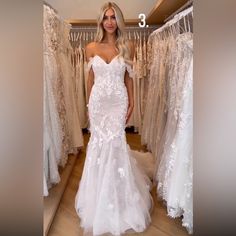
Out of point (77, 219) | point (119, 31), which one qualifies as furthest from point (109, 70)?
point (77, 219)

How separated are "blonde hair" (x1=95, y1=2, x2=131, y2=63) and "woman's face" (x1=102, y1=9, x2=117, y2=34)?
12 millimetres

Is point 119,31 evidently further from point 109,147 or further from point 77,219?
point 77,219

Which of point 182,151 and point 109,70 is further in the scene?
point 109,70

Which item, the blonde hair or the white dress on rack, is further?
the blonde hair

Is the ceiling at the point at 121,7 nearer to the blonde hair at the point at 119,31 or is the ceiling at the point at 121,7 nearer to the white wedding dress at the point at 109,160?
the blonde hair at the point at 119,31

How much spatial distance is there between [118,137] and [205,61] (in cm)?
90

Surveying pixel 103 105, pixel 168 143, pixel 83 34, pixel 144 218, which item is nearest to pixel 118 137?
pixel 103 105

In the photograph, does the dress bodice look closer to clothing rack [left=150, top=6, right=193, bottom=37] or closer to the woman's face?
the woman's face

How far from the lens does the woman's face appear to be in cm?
117

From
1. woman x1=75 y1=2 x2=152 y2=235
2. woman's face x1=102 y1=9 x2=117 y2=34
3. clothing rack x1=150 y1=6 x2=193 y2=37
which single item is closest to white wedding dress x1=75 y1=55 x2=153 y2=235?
woman x1=75 y1=2 x2=152 y2=235

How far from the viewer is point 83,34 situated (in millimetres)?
1713

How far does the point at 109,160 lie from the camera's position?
4.25 feet

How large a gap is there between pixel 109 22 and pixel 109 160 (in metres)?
0.61

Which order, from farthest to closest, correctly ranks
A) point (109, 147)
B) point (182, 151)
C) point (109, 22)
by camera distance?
point (109, 147), point (109, 22), point (182, 151)
